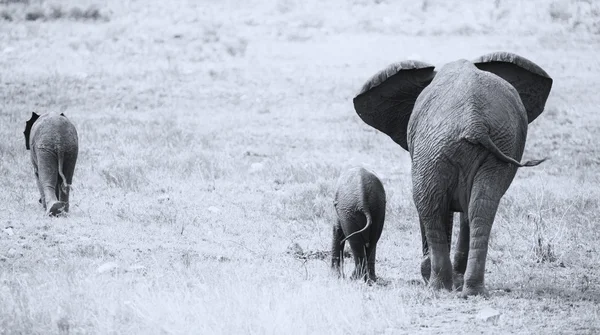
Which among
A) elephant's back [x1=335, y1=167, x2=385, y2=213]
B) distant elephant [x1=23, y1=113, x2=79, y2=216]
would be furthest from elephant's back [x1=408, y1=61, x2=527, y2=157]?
distant elephant [x1=23, y1=113, x2=79, y2=216]

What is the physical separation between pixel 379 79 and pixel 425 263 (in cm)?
163

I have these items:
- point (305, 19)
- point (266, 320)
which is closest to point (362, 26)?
point (305, 19)

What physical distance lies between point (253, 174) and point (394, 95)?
18.8 ft

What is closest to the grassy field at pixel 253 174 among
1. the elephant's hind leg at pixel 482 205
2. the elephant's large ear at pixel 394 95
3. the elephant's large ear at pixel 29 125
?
the elephant's hind leg at pixel 482 205

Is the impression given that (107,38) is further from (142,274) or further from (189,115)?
(142,274)

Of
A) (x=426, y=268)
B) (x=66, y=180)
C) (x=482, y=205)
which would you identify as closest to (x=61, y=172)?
(x=66, y=180)

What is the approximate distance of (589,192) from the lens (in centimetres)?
1197

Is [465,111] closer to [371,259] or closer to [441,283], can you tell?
[441,283]

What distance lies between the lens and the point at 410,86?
776cm

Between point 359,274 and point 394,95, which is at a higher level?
point 394,95

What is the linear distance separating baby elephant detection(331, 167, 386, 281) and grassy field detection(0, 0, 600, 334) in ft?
1.25

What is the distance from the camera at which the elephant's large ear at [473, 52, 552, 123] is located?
7.59 m

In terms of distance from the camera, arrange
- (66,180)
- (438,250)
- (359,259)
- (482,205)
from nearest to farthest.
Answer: (482,205) → (438,250) → (359,259) → (66,180)

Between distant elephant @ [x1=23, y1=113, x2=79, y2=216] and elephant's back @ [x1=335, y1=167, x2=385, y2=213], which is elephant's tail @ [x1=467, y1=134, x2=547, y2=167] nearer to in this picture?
elephant's back @ [x1=335, y1=167, x2=385, y2=213]
